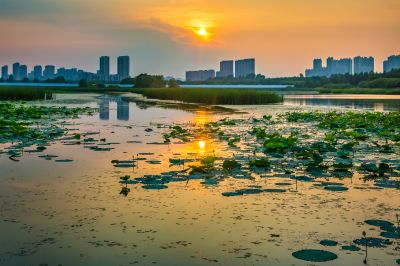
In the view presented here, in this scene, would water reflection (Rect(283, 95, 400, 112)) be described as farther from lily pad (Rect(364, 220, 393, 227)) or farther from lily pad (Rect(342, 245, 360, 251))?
lily pad (Rect(342, 245, 360, 251))

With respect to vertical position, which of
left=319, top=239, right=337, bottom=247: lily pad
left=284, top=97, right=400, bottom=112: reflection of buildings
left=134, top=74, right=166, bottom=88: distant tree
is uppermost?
left=134, top=74, right=166, bottom=88: distant tree

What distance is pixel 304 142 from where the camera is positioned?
13.5m

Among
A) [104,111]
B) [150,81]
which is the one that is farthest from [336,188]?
[150,81]

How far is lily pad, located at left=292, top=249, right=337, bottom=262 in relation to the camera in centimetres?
468

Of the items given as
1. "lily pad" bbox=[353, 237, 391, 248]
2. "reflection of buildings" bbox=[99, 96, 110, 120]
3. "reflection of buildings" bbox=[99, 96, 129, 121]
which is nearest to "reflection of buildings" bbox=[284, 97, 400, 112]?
"reflection of buildings" bbox=[99, 96, 129, 121]

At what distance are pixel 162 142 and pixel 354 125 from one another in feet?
29.3

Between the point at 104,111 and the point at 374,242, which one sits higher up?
the point at 104,111

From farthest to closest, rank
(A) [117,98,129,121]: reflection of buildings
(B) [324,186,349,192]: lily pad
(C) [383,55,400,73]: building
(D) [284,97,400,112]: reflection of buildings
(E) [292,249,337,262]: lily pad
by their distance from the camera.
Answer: (C) [383,55,400,73]: building → (D) [284,97,400,112]: reflection of buildings → (A) [117,98,129,121]: reflection of buildings → (B) [324,186,349,192]: lily pad → (E) [292,249,337,262]: lily pad

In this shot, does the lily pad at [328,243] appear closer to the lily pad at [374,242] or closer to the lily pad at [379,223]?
the lily pad at [374,242]

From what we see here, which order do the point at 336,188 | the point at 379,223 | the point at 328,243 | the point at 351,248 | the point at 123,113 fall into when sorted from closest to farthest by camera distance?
the point at 351,248, the point at 328,243, the point at 379,223, the point at 336,188, the point at 123,113

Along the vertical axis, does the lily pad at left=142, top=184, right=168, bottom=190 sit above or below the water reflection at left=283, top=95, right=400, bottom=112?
below

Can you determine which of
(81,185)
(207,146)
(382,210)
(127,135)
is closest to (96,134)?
(127,135)

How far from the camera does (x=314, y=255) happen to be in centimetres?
475

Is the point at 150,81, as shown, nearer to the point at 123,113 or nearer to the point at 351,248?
the point at 123,113
